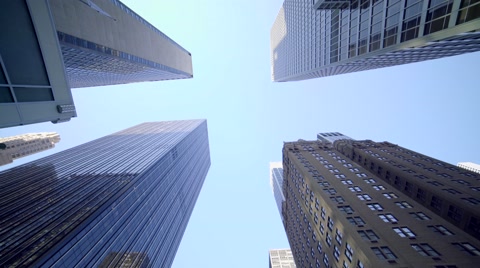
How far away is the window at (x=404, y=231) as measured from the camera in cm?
3664

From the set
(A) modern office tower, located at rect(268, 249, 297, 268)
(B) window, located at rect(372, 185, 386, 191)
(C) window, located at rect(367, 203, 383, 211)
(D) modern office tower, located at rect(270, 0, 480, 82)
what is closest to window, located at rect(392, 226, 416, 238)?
(C) window, located at rect(367, 203, 383, 211)

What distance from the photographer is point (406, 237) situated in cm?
3597

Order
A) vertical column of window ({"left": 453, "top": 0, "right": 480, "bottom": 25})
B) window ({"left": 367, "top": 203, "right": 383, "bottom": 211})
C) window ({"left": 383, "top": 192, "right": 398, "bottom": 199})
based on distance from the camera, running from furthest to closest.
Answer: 1. window ({"left": 383, "top": 192, "right": 398, "bottom": 199})
2. window ({"left": 367, "top": 203, "right": 383, "bottom": 211})
3. vertical column of window ({"left": 453, "top": 0, "right": 480, "bottom": 25})

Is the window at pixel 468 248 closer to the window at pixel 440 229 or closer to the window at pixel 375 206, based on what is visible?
the window at pixel 440 229

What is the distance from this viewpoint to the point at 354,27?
4100cm

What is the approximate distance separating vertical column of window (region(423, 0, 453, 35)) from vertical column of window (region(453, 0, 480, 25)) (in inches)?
47.8

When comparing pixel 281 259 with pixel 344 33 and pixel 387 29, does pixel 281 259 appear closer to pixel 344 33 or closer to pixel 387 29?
pixel 344 33

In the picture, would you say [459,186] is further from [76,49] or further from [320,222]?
[76,49]

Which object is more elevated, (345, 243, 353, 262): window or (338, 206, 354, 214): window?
(338, 206, 354, 214): window

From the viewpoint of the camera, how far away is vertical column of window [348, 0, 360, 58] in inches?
1559

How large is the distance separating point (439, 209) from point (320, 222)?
26147 mm

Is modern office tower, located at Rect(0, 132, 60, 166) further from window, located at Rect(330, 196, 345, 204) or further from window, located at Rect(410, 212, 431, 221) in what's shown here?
window, located at Rect(410, 212, 431, 221)

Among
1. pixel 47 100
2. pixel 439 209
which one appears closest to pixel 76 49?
pixel 47 100

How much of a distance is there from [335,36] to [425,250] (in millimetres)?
41275
